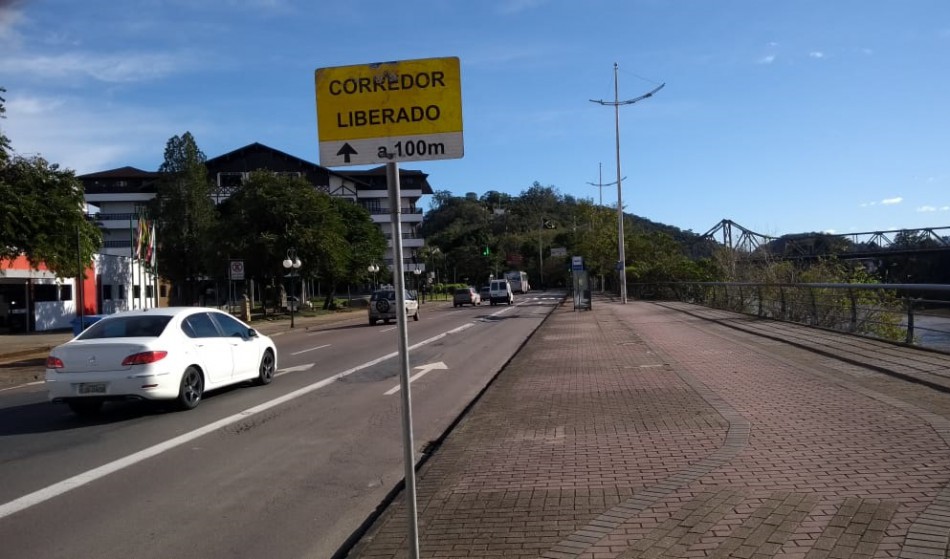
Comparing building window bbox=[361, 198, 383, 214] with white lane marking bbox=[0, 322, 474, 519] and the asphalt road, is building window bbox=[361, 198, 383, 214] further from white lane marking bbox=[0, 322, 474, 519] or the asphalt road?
white lane marking bbox=[0, 322, 474, 519]

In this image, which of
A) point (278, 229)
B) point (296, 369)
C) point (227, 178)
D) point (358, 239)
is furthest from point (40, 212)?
point (227, 178)

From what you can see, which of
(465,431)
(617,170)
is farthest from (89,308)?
(465,431)

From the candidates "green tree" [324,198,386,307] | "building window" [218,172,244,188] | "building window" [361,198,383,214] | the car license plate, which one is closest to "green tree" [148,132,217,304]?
"building window" [218,172,244,188]

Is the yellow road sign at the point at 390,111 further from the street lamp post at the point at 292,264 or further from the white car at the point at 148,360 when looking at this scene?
the street lamp post at the point at 292,264

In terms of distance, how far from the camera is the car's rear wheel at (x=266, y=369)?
44.3 feet

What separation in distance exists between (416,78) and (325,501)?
3.77 metres

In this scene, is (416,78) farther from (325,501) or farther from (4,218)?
(4,218)

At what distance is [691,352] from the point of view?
15.4 metres

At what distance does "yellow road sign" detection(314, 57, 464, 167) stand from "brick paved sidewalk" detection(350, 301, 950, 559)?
8.22ft

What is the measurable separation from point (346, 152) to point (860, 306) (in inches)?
632

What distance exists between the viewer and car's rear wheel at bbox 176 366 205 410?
424 inches

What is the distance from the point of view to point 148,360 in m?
10.1

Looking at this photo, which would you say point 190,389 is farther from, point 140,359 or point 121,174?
point 121,174

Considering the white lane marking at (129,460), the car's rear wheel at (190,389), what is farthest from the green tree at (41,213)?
the white lane marking at (129,460)
